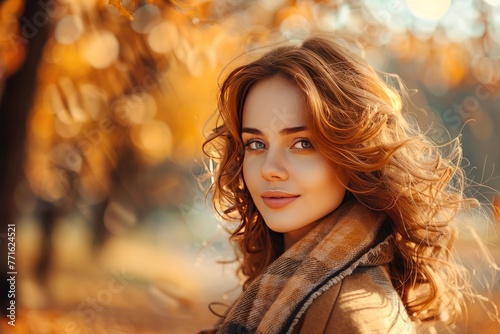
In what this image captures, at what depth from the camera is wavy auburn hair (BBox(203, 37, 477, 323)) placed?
6.01ft

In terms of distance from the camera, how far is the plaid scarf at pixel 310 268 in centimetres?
164

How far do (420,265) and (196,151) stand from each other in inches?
75.6

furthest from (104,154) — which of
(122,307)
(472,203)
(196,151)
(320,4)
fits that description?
(472,203)

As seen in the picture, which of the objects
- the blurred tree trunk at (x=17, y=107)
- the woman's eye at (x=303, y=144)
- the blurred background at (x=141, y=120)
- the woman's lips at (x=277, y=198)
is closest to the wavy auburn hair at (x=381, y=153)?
the woman's eye at (x=303, y=144)

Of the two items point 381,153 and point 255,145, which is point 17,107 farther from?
point 381,153

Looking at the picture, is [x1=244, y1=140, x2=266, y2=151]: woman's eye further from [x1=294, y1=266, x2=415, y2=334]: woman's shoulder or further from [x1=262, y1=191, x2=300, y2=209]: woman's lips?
[x1=294, y1=266, x2=415, y2=334]: woman's shoulder

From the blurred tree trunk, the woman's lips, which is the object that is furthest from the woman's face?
the blurred tree trunk

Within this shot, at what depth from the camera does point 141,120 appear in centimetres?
388

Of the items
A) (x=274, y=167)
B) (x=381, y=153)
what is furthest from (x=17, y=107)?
(x=381, y=153)

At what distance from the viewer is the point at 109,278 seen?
415cm

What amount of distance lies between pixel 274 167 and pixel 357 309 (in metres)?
0.48

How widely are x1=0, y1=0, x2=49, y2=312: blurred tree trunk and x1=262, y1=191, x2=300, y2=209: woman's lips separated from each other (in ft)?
6.16

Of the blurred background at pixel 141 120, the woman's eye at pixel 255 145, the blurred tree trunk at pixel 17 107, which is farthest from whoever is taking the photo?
the blurred background at pixel 141 120

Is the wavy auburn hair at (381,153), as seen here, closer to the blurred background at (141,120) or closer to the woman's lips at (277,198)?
the woman's lips at (277,198)
